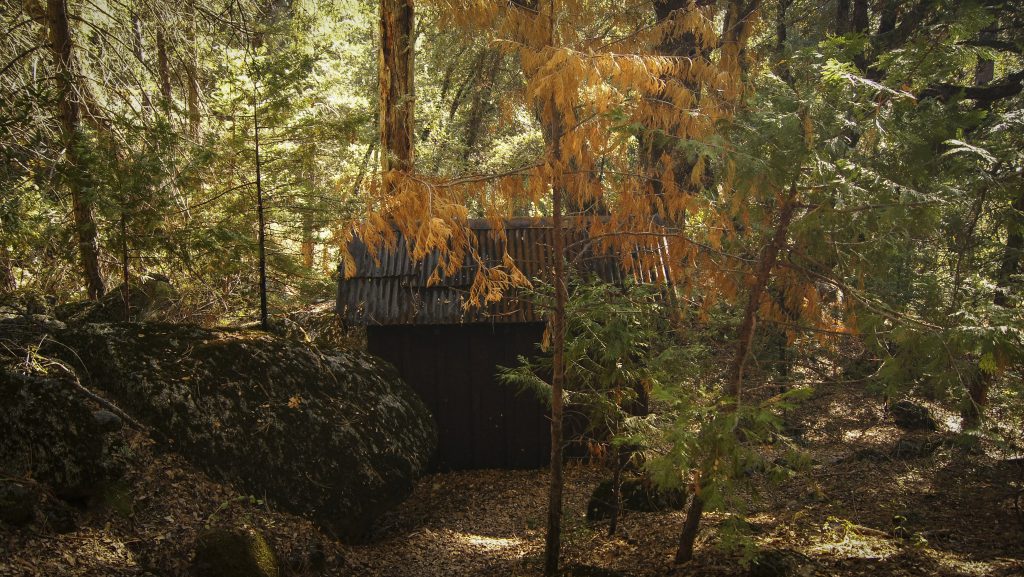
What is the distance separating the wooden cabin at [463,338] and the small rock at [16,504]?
4848mm

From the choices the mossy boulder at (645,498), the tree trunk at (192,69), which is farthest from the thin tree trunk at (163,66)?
the mossy boulder at (645,498)

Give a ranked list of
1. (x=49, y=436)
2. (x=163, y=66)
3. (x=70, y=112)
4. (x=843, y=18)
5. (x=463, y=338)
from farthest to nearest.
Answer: (x=843, y=18), (x=163, y=66), (x=463, y=338), (x=70, y=112), (x=49, y=436)

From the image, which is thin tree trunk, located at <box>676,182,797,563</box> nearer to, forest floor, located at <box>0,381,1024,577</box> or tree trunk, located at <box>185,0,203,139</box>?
forest floor, located at <box>0,381,1024,577</box>

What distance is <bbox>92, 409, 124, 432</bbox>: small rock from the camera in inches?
231

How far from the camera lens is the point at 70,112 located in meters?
7.82

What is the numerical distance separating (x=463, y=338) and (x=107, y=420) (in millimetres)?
5059

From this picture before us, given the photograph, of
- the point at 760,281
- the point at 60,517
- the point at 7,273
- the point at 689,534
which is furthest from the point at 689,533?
the point at 7,273

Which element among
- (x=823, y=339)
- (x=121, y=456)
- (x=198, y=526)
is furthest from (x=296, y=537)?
(x=823, y=339)

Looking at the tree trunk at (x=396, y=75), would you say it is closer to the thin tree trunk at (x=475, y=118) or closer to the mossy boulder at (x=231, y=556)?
the mossy boulder at (x=231, y=556)

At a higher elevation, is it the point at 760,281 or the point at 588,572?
the point at 760,281

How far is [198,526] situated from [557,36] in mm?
5463

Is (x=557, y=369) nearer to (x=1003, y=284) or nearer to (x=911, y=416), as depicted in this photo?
(x=1003, y=284)

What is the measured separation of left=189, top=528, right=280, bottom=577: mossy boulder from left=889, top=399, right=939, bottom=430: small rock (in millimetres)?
10860

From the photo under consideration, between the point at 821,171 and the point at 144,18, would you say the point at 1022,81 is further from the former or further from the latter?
the point at 144,18
